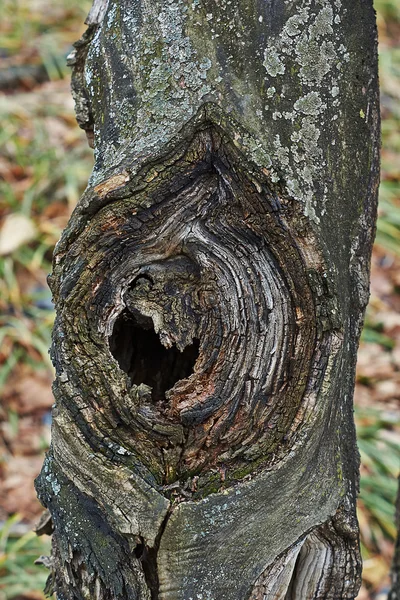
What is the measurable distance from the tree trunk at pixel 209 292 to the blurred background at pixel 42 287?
189 cm

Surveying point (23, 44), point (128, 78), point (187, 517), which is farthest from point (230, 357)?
point (23, 44)

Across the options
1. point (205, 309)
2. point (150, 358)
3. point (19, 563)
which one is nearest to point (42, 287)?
point (19, 563)

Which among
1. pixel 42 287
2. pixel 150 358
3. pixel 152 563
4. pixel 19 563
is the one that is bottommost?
pixel 19 563

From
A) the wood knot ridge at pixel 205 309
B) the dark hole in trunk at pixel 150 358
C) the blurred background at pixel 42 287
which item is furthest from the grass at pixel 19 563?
the wood knot ridge at pixel 205 309

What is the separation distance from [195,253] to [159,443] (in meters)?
0.32

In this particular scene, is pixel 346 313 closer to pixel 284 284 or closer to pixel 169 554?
pixel 284 284

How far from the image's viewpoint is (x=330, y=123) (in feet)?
3.54

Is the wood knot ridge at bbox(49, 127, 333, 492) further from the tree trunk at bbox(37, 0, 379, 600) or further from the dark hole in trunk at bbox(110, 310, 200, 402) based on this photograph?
the dark hole in trunk at bbox(110, 310, 200, 402)

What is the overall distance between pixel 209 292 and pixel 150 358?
25 centimetres

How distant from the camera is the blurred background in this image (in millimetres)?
3000

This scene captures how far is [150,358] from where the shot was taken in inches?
→ 50.1

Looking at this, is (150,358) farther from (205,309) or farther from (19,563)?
(19,563)

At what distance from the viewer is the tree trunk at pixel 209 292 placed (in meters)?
1.04

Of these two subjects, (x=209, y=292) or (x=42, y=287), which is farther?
(x=42, y=287)
